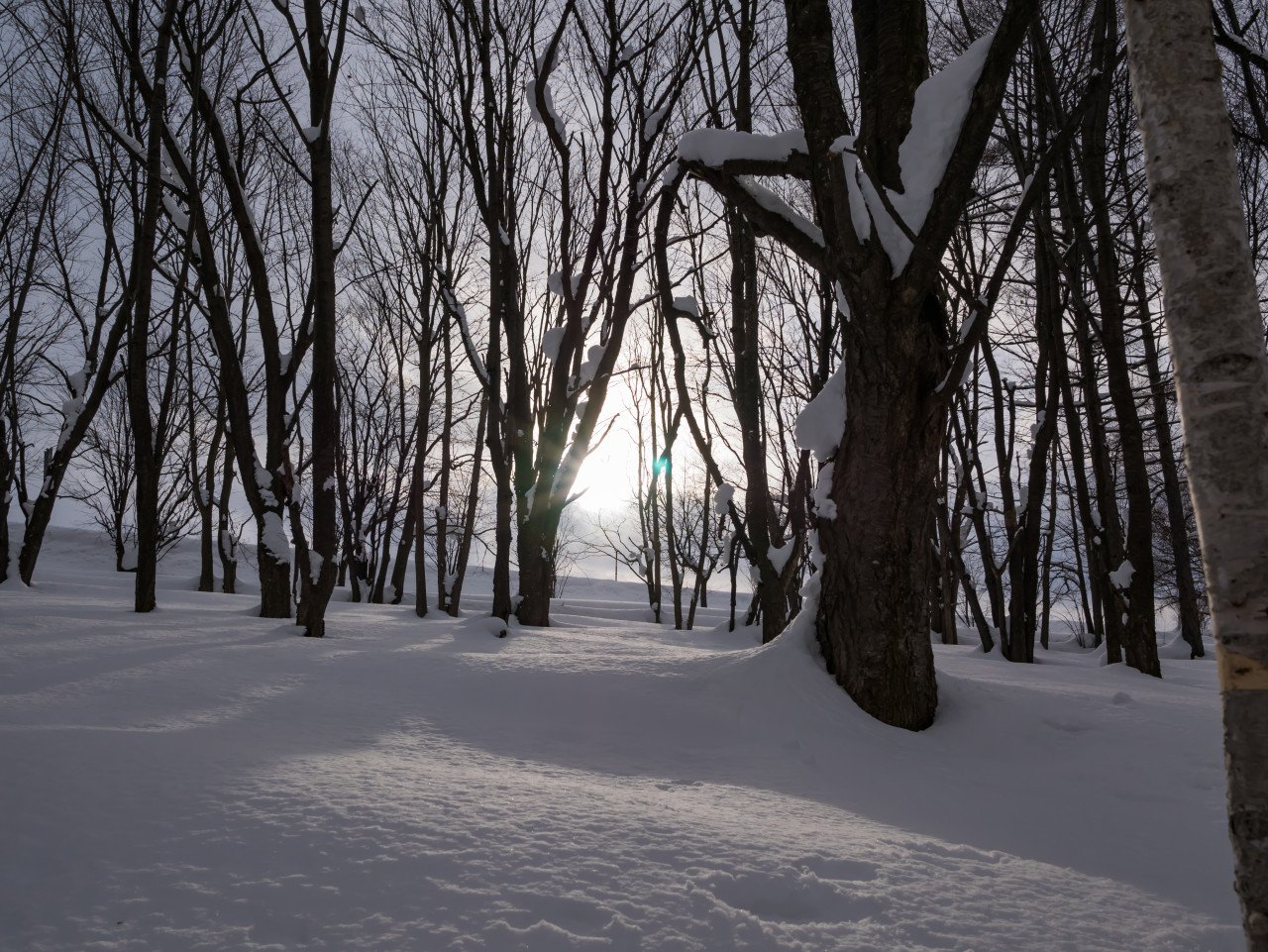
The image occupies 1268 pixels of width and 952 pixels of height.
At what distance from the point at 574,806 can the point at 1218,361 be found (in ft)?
4.98

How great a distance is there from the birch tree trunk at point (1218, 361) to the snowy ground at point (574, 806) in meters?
0.54

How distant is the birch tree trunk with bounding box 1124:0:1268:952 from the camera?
0.97m

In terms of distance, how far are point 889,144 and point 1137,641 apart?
12.6ft

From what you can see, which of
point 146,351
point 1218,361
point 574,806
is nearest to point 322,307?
point 146,351

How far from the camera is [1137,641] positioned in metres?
4.73

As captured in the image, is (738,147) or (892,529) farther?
(738,147)

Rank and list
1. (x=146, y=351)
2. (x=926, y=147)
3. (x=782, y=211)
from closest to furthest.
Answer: (x=926, y=147), (x=782, y=211), (x=146, y=351)

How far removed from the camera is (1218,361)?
1.01 meters

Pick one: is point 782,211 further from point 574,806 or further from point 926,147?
point 574,806

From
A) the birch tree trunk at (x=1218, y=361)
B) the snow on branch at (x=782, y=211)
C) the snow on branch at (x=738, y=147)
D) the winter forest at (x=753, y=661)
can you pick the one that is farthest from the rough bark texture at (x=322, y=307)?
the birch tree trunk at (x=1218, y=361)

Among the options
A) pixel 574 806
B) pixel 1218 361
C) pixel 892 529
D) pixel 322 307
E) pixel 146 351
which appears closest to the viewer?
pixel 1218 361

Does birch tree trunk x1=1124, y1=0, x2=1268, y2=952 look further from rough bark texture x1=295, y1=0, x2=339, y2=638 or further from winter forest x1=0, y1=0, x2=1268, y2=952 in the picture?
rough bark texture x1=295, y1=0, x2=339, y2=638

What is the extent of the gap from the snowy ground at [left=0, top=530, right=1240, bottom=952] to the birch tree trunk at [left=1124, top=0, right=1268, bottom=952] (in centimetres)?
54

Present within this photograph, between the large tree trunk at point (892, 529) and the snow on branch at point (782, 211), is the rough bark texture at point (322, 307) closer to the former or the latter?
the snow on branch at point (782, 211)
